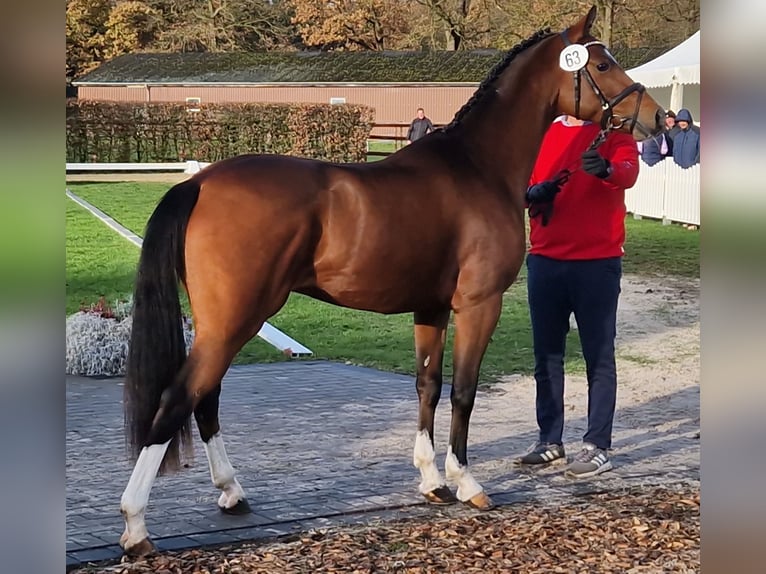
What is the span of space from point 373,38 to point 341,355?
39.9 metres

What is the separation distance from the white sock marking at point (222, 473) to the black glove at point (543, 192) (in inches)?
82.3

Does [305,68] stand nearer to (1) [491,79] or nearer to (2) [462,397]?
(1) [491,79]

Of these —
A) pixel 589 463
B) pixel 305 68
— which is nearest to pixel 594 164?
pixel 589 463

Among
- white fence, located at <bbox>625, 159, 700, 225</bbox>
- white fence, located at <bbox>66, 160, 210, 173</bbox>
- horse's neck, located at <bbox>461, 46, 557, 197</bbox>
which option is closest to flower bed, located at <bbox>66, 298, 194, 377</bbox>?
horse's neck, located at <bbox>461, 46, 557, 197</bbox>

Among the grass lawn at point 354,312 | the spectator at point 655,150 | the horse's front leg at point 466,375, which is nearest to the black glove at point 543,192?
the horse's front leg at point 466,375

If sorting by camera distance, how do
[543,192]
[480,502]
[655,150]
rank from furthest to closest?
[655,150], [543,192], [480,502]

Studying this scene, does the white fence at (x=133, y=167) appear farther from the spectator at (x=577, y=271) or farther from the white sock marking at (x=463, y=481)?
the white sock marking at (x=463, y=481)

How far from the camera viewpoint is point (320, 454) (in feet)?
19.7

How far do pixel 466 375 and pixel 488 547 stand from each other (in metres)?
0.91

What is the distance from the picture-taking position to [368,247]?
454 cm

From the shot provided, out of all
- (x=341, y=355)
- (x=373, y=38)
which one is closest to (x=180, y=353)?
(x=341, y=355)

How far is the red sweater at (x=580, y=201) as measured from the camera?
5480 millimetres

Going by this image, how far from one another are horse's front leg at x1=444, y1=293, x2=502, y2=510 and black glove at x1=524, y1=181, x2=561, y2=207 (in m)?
0.77

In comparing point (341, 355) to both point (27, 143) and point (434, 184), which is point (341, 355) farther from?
point (27, 143)
